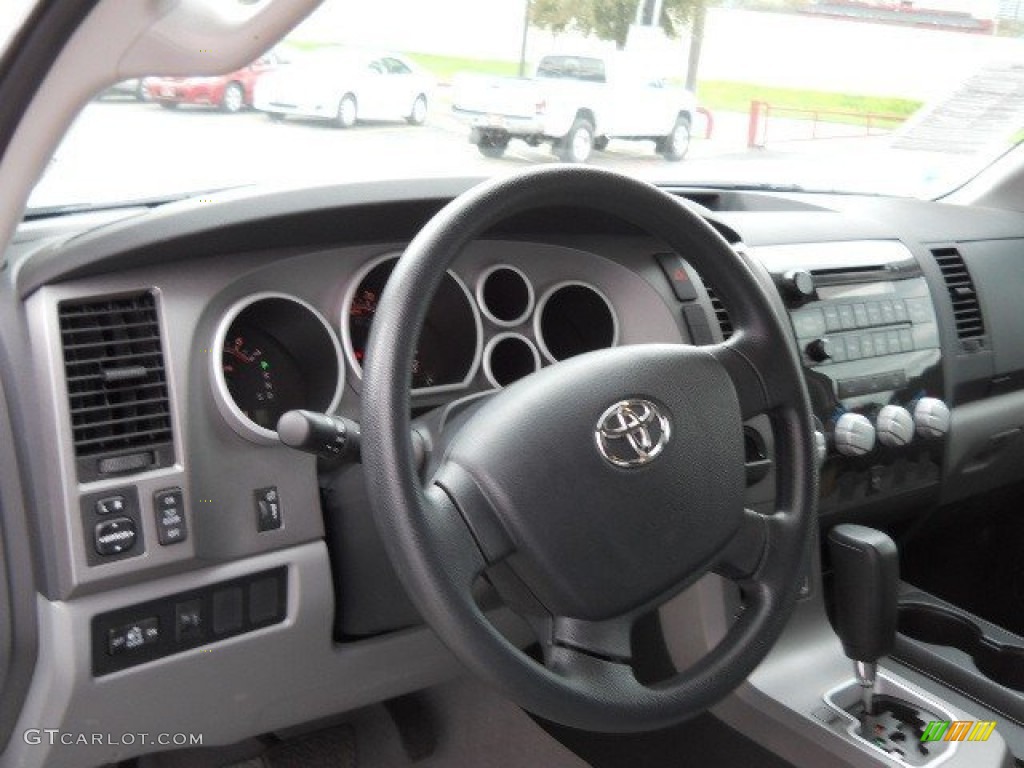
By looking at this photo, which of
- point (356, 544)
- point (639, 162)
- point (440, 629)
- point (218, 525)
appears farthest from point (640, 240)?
point (440, 629)

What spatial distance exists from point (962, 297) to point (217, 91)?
1.67m

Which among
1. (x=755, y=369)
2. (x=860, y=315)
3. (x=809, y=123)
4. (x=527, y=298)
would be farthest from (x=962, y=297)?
(x=755, y=369)

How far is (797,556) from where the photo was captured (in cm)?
148

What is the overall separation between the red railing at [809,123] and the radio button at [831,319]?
0.61 metres

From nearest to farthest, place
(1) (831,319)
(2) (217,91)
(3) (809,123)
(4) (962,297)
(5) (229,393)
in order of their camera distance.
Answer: (5) (229,393), (2) (217,91), (1) (831,319), (4) (962,297), (3) (809,123)

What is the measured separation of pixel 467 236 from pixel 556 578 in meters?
0.39

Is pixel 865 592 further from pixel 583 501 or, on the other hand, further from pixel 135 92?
pixel 135 92

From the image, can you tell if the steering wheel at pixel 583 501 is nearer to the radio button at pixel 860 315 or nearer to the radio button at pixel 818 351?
the radio button at pixel 818 351

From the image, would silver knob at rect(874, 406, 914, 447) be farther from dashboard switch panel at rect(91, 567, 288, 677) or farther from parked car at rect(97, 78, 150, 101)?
parked car at rect(97, 78, 150, 101)

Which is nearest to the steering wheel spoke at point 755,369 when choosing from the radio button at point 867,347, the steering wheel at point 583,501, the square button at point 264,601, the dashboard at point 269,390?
the steering wheel at point 583,501

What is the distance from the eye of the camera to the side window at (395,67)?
220 cm

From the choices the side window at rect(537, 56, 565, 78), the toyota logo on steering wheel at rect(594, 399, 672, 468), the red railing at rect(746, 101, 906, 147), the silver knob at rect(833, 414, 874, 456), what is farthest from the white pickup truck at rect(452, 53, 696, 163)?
the toyota logo on steering wheel at rect(594, 399, 672, 468)

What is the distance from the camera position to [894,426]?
2238mm

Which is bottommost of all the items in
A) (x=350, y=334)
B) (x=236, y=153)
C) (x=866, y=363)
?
(x=866, y=363)
